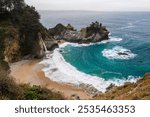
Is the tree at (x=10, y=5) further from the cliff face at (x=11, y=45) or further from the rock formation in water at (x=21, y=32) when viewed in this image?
the cliff face at (x=11, y=45)

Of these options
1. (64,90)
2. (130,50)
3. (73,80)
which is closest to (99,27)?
(130,50)

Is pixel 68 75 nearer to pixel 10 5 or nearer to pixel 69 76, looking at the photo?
pixel 69 76

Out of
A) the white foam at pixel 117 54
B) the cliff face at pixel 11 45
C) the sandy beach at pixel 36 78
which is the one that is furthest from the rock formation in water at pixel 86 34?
the cliff face at pixel 11 45

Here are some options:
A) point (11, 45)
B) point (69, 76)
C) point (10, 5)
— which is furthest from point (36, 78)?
point (10, 5)

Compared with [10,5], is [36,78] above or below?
below

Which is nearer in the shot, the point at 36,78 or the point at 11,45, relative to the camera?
the point at 36,78

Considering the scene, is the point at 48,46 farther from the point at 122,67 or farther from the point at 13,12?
the point at 122,67

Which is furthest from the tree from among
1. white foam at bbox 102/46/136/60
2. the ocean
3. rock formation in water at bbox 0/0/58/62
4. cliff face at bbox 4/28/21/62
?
white foam at bbox 102/46/136/60
